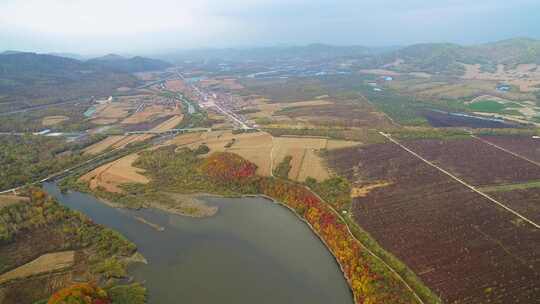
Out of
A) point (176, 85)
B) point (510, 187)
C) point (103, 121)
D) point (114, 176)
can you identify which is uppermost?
point (176, 85)

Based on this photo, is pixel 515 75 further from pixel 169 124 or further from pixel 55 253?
pixel 55 253

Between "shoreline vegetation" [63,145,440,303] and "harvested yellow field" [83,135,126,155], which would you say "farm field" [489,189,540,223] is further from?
"harvested yellow field" [83,135,126,155]

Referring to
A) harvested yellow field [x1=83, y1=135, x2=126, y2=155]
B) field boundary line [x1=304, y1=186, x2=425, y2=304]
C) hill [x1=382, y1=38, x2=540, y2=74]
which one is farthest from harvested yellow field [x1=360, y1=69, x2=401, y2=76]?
field boundary line [x1=304, y1=186, x2=425, y2=304]

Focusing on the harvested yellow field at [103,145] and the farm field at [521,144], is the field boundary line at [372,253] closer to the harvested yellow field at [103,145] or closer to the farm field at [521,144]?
the farm field at [521,144]

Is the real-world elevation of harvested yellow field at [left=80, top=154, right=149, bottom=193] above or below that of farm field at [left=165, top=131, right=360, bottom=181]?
below

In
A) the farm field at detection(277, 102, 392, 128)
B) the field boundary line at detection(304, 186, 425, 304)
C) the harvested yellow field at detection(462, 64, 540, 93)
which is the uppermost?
the harvested yellow field at detection(462, 64, 540, 93)

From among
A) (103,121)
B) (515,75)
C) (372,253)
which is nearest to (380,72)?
(515,75)

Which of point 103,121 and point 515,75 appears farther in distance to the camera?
point 515,75
